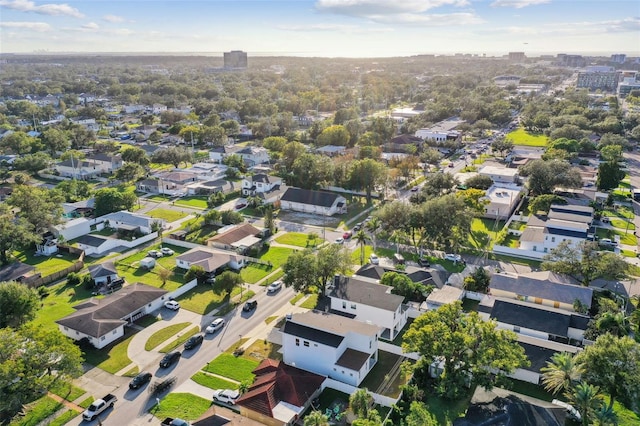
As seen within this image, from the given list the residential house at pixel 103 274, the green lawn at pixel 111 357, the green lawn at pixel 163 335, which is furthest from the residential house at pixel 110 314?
the residential house at pixel 103 274

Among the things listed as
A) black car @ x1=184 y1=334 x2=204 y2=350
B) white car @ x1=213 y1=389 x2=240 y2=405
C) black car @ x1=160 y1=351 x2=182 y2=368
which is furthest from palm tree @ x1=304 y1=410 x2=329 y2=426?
black car @ x1=184 y1=334 x2=204 y2=350

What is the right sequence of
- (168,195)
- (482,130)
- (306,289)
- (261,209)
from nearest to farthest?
(306,289)
(261,209)
(168,195)
(482,130)

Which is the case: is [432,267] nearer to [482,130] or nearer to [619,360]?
[619,360]

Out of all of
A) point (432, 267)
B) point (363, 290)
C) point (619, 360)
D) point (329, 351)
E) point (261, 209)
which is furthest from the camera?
point (261, 209)

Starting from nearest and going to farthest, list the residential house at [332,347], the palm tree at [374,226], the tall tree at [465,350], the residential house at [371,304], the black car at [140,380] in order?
the tall tree at [465,350] → the black car at [140,380] → the residential house at [332,347] → the residential house at [371,304] → the palm tree at [374,226]

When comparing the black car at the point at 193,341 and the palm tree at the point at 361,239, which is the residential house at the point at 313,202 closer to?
the palm tree at the point at 361,239

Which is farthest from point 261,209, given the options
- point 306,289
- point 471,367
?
point 471,367

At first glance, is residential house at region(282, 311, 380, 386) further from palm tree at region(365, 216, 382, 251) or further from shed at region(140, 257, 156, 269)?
shed at region(140, 257, 156, 269)
